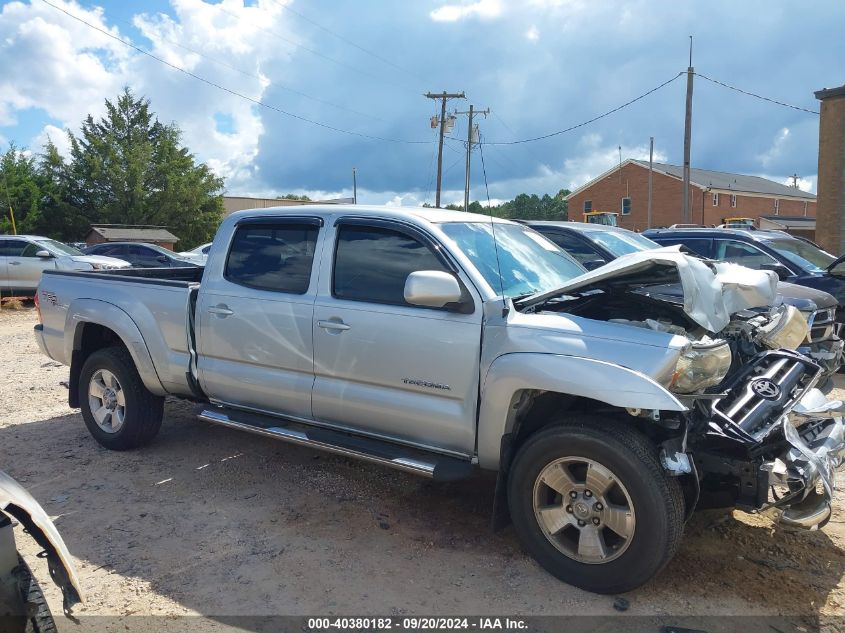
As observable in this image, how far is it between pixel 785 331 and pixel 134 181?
45276mm

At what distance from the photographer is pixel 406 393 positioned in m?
4.11

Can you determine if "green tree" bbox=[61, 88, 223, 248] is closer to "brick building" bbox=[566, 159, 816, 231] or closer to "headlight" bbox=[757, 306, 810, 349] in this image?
"brick building" bbox=[566, 159, 816, 231]

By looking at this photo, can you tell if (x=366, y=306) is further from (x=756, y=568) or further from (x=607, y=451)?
(x=756, y=568)

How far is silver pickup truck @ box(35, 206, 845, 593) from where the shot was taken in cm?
335

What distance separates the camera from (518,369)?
3.61 metres

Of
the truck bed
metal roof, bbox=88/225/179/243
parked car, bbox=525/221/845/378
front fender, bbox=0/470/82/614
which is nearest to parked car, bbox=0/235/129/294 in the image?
the truck bed

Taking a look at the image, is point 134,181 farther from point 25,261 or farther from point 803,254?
point 803,254

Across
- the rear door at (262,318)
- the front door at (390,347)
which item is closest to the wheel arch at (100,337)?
the rear door at (262,318)

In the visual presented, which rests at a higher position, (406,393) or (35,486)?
(406,393)

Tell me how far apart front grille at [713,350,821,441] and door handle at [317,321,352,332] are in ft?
7.04

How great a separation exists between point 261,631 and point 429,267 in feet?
7.00

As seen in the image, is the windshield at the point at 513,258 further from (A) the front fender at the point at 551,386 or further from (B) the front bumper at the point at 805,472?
(B) the front bumper at the point at 805,472

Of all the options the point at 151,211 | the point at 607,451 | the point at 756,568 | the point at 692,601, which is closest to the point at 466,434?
the point at 607,451

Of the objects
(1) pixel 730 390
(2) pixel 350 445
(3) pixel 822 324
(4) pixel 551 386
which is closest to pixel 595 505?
(4) pixel 551 386
